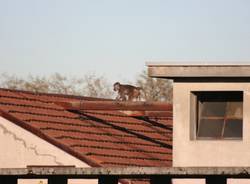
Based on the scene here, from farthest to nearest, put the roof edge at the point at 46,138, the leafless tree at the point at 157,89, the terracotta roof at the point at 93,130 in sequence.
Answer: the leafless tree at the point at 157,89 < the terracotta roof at the point at 93,130 < the roof edge at the point at 46,138

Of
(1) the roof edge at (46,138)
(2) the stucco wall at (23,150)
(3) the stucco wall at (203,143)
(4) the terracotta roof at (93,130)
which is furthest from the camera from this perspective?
(4) the terracotta roof at (93,130)

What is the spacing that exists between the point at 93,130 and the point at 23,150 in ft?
12.1

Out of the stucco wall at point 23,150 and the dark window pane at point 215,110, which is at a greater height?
the dark window pane at point 215,110

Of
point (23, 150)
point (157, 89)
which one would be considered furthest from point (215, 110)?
point (157, 89)

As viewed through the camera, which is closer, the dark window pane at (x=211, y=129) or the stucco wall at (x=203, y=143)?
the stucco wall at (x=203, y=143)

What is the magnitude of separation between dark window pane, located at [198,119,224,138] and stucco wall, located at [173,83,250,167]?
0.32 meters

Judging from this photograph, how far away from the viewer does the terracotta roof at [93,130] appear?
30.0 meters

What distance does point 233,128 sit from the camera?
26500 mm

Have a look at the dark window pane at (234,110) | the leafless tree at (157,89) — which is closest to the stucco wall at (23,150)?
the dark window pane at (234,110)

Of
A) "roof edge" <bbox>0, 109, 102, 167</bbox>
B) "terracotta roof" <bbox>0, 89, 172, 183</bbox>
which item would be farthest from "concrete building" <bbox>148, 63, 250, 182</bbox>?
"terracotta roof" <bbox>0, 89, 172, 183</bbox>

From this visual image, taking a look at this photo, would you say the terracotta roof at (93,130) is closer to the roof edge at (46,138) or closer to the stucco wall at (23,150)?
the roof edge at (46,138)

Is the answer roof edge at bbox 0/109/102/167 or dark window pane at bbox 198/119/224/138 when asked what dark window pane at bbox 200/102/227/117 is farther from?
roof edge at bbox 0/109/102/167

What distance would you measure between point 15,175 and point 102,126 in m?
18.2

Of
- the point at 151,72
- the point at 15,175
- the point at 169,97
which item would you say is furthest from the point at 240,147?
the point at 169,97
